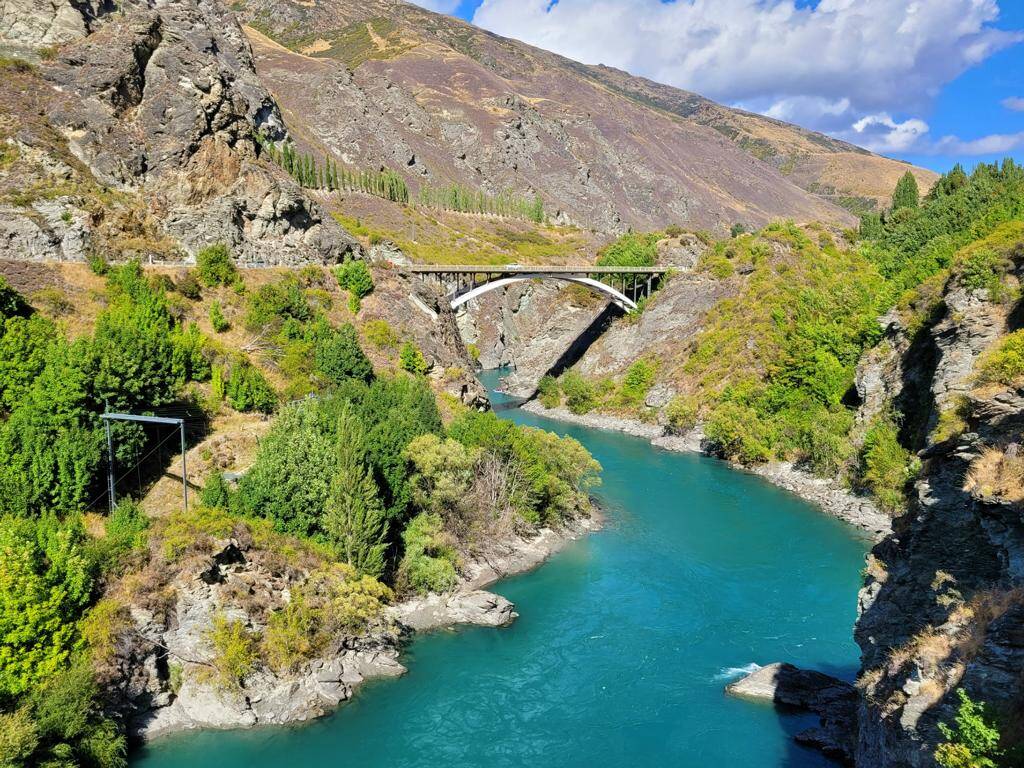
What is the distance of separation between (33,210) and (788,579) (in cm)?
3427

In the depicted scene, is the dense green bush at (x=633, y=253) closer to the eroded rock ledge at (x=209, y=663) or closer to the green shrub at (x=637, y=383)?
the green shrub at (x=637, y=383)

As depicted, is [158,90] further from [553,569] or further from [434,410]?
[553,569]

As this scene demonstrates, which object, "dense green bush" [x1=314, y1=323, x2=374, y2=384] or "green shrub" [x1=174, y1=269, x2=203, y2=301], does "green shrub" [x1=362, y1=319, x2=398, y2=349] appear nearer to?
"dense green bush" [x1=314, y1=323, x2=374, y2=384]

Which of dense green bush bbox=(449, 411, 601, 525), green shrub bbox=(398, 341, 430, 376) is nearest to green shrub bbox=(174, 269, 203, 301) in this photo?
green shrub bbox=(398, 341, 430, 376)

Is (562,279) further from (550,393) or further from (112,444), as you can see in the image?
(112,444)

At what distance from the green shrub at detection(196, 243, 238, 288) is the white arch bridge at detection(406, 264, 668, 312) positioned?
59.6 feet

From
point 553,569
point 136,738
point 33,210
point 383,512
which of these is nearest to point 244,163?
point 33,210

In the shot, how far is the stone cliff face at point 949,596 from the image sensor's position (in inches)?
416

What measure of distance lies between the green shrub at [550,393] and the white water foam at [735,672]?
3600 cm

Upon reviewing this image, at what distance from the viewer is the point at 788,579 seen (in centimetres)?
2522

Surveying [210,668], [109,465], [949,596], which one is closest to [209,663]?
[210,668]

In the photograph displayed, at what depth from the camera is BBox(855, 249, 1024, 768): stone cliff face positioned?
10555 millimetres

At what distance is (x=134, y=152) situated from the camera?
3444 centimetres

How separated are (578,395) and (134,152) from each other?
3320 centimetres
